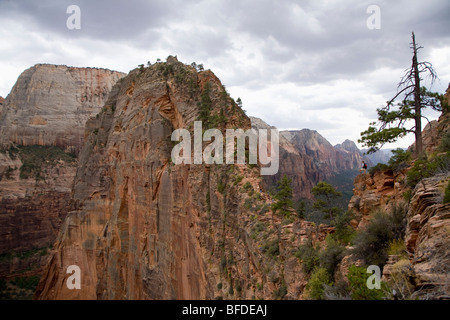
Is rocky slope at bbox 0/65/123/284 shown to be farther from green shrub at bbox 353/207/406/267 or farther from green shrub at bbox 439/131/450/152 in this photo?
green shrub at bbox 439/131/450/152

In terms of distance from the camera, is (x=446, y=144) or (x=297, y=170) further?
(x=297, y=170)

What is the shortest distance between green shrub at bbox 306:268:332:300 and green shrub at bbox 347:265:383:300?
8.34ft

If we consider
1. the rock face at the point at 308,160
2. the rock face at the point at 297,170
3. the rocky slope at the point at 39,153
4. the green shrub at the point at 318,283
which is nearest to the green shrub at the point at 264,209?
the green shrub at the point at 318,283

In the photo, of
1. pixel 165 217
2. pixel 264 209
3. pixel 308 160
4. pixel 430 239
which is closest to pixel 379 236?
pixel 430 239

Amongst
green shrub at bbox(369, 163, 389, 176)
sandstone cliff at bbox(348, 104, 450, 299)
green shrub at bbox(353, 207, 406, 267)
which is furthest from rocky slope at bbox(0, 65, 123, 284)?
sandstone cliff at bbox(348, 104, 450, 299)

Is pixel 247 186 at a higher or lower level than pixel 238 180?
lower

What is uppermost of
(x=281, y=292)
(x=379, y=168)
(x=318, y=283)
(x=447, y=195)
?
(x=379, y=168)

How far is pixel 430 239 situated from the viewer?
6887 millimetres

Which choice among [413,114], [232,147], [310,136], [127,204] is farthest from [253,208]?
[310,136]

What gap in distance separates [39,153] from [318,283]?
3655 inches

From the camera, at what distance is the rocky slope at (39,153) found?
70188 mm

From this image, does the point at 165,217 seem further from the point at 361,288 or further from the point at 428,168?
the point at 361,288

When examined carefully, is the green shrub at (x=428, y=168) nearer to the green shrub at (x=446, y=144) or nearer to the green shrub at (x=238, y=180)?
the green shrub at (x=446, y=144)
